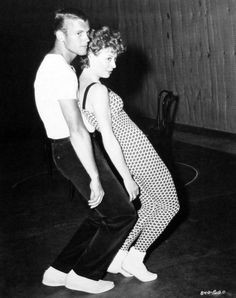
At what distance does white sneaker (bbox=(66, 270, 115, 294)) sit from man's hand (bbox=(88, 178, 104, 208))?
55cm

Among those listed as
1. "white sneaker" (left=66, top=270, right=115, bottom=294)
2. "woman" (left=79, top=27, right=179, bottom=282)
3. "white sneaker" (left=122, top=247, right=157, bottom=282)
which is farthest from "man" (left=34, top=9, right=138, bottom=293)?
"white sneaker" (left=122, top=247, right=157, bottom=282)

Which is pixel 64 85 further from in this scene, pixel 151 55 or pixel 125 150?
pixel 151 55

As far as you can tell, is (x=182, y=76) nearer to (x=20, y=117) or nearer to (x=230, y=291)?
(x=20, y=117)

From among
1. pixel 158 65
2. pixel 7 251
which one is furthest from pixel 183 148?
pixel 7 251

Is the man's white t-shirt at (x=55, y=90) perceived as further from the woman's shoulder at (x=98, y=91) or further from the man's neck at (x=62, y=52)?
→ the woman's shoulder at (x=98, y=91)

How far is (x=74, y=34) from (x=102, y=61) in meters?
0.25

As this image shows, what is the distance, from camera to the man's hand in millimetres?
2607

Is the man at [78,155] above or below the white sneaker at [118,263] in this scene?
above

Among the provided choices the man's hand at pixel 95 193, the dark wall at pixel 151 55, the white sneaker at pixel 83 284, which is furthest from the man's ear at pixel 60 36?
the dark wall at pixel 151 55

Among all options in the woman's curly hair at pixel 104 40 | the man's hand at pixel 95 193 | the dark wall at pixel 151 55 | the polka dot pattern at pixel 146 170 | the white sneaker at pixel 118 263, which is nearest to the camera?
the man's hand at pixel 95 193

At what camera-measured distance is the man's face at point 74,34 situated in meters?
2.62

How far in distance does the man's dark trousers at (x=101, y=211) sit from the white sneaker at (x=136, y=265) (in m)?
0.28

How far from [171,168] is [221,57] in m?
2.18

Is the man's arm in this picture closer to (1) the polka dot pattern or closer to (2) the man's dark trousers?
(2) the man's dark trousers
